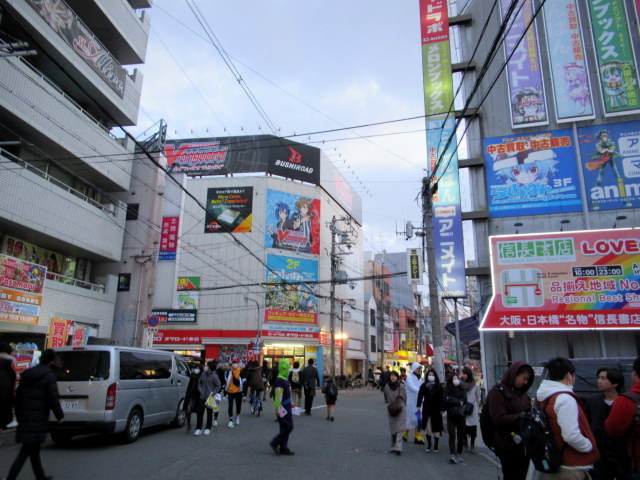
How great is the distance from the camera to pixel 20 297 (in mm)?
14727

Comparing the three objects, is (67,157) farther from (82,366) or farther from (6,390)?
(6,390)

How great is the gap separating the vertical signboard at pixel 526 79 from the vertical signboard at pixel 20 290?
61.4 feet

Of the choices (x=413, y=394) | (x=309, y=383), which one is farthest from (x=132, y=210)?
(x=413, y=394)

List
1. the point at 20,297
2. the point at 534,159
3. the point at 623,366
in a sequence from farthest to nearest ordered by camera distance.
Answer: the point at 534,159 < the point at 20,297 < the point at 623,366

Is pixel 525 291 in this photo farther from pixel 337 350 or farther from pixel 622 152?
pixel 337 350

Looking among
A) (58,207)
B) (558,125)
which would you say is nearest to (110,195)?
(58,207)

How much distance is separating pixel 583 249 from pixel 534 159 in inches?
171

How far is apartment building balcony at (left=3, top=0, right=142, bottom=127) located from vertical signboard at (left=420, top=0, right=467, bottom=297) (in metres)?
13.5

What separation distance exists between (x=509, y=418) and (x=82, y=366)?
25.7 feet

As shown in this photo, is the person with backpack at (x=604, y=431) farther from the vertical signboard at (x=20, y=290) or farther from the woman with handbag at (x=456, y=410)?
the vertical signboard at (x=20, y=290)

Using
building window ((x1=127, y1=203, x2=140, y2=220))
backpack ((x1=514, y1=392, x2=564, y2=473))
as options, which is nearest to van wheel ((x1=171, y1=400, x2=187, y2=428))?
backpack ((x1=514, y1=392, x2=564, y2=473))

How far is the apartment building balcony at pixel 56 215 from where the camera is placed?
1523cm

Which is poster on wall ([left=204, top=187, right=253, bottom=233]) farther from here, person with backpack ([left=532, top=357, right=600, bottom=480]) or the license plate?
person with backpack ([left=532, top=357, right=600, bottom=480])

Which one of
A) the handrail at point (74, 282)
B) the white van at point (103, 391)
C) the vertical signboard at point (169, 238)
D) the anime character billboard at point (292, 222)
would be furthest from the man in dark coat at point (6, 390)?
the anime character billboard at point (292, 222)
